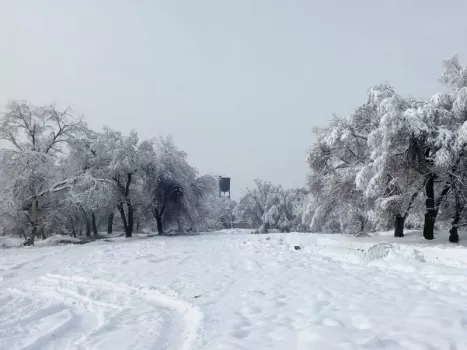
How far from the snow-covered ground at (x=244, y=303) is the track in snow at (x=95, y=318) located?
0.02 meters

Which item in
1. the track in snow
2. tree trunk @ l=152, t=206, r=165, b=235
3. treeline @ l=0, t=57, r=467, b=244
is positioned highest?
treeline @ l=0, t=57, r=467, b=244

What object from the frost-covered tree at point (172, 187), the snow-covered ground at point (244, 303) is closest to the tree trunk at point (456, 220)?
the snow-covered ground at point (244, 303)

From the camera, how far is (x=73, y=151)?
28656 mm

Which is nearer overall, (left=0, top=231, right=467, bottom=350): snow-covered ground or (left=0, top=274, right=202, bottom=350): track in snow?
(left=0, top=231, right=467, bottom=350): snow-covered ground

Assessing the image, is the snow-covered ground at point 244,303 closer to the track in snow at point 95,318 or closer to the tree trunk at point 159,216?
the track in snow at point 95,318

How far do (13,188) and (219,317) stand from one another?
72.6ft

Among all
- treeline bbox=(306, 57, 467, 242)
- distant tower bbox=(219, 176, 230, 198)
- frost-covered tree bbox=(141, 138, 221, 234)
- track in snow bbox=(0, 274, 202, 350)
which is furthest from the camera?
distant tower bbox=(219, 176, 230, 198)

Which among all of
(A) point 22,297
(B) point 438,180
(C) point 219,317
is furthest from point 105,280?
(B) point 438,180

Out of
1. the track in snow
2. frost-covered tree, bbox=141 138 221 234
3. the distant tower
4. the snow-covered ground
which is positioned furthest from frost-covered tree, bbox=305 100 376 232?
the distant tower

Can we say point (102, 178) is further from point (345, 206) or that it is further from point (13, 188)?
point (345, 206)

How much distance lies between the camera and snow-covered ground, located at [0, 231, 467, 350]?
5590 mm

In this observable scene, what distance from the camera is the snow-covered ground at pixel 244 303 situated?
5.59m

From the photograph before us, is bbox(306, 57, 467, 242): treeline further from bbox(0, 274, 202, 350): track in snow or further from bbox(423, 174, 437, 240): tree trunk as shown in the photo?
bbox(0, 274, 202, 350): track in snow

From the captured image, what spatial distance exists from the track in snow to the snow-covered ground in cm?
2
